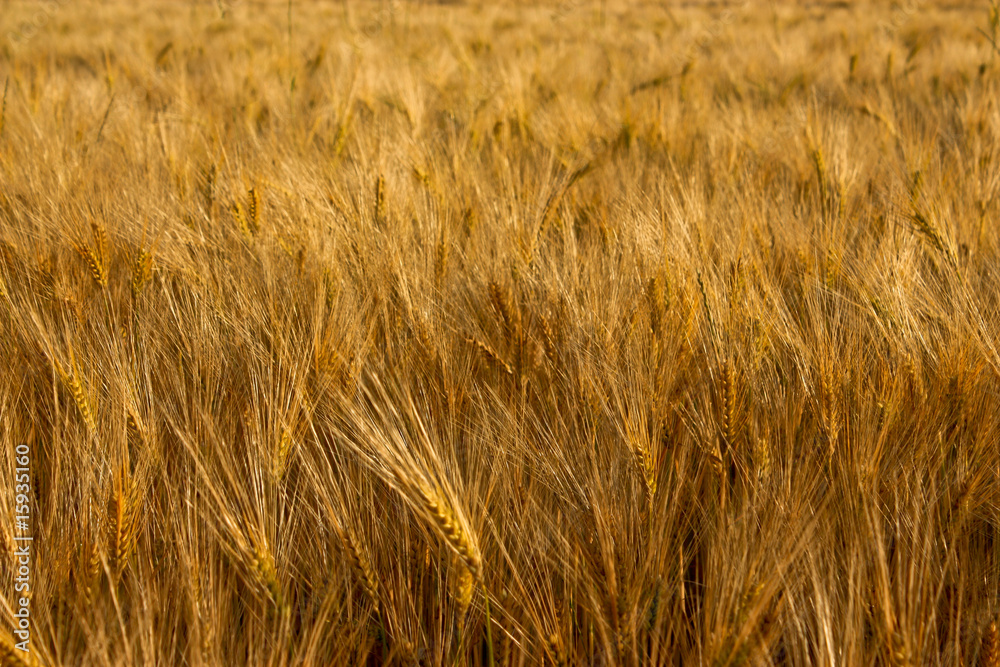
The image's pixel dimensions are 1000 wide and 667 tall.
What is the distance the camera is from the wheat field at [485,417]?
0.65m

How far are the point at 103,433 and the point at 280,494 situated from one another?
0.25m

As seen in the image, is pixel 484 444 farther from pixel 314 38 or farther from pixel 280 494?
pixel 314 38

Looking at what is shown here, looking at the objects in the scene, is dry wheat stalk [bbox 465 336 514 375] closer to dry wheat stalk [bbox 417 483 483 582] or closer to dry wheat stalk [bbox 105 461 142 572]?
dry wheat stalk [bbox 417 483 483 582]

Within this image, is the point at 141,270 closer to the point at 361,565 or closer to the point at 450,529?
the point at 361,565

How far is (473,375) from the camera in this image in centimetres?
105

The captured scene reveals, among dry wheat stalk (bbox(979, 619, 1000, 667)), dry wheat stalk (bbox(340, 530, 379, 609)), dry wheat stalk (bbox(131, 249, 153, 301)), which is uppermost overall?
dry wheat stalk (bbox(131, 249, 153, 301))

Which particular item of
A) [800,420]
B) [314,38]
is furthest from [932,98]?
[314,38]

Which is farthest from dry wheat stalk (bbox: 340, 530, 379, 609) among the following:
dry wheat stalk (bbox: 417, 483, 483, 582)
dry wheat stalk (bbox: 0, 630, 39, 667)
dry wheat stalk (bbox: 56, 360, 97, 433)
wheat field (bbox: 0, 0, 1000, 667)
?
dry wheat stalk (bbox: 56, 360, 97, 433)

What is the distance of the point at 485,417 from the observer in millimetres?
845

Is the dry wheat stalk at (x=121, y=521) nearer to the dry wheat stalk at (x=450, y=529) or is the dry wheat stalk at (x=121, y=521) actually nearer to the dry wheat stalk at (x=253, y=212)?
the dry wheat stalk at (x=450, y=529)

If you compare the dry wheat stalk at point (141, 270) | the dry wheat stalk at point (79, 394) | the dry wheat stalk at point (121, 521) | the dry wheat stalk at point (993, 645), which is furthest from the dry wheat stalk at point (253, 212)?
the dry wheat stalk at point (993, 645)

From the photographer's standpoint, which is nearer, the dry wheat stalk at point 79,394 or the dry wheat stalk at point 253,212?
the dry wheat stalk at point 79,394

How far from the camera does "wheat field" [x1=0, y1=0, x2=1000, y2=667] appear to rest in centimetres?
65

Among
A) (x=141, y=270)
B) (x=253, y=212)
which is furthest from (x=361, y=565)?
(x=253, y=212)
